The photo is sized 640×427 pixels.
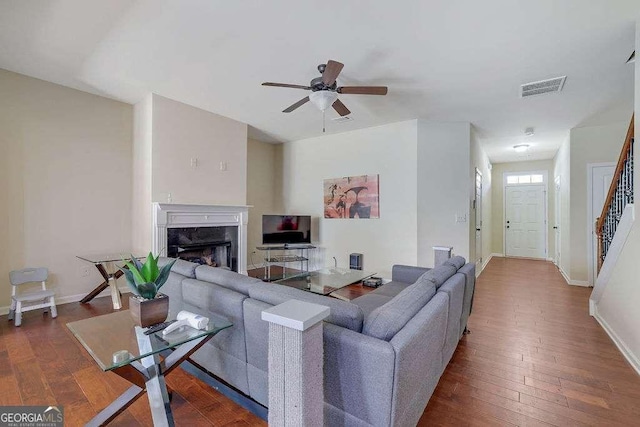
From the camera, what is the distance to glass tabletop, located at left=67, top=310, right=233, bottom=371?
1.30 m

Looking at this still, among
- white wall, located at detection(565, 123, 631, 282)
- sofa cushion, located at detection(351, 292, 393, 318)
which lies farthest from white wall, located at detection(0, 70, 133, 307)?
white wall, located at detection(565, 123, 631, 282)

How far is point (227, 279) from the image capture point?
2014mm


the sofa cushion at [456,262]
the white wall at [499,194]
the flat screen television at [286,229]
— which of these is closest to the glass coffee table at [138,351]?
the sofa cushion at [456,262]

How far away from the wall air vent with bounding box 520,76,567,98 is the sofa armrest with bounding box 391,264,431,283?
7.96 feet

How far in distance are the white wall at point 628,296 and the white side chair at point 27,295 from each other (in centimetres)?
549

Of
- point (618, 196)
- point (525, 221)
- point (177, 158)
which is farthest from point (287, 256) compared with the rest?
point (525, 221)

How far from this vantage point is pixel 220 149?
15.3ft

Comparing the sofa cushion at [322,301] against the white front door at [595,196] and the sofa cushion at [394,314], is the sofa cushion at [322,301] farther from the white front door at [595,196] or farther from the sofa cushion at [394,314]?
the white front door at [595,196]

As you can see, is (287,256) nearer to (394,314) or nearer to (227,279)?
(227,279)

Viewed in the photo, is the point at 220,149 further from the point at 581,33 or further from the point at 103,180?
the point at 581,33

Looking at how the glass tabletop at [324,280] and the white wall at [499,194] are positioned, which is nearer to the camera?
the glass tabletop at [324,280]

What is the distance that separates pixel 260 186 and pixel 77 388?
4.65 m

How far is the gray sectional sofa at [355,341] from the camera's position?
3.96 feet

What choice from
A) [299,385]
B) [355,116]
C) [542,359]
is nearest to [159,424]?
[299,385]
